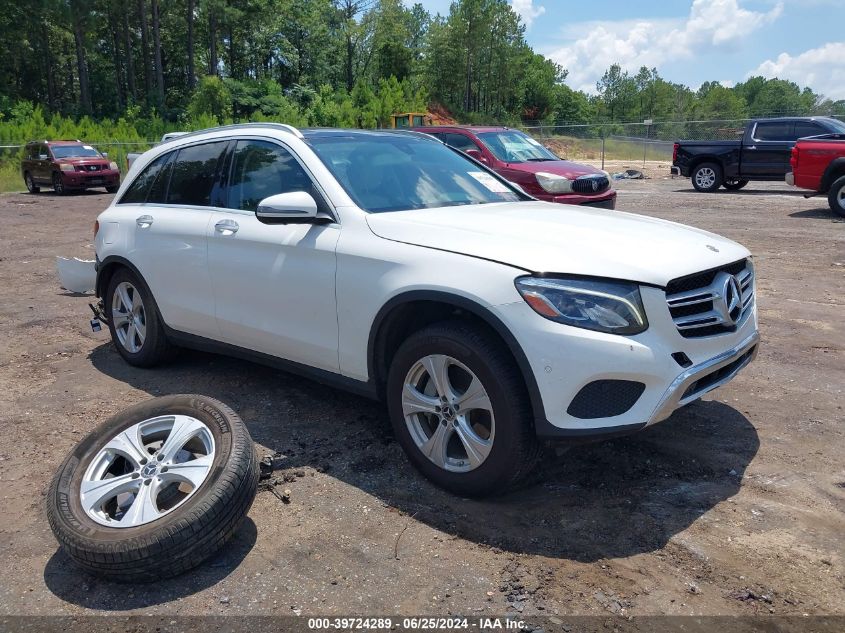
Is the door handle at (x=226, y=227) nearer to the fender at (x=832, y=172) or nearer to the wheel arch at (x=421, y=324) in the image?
the wheel arch at (x=421, y=324)

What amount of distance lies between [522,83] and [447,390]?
86400 millimetres

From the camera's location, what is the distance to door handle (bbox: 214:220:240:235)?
4.41 m

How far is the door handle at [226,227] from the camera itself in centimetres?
441

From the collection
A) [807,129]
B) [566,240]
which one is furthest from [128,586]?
[807,129]

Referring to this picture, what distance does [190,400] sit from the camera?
353 centimetres

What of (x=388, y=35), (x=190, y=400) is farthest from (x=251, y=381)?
(x=388, y=35)

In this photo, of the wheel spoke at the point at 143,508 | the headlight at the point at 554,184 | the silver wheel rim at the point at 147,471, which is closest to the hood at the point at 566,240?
the silver wheel rim at the point at 147,471

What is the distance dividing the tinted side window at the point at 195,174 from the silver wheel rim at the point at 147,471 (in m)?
1.85

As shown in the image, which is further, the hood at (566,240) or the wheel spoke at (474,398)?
the wheel spoke at (474,398)

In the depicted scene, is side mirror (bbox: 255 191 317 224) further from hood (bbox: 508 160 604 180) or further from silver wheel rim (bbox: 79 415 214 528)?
hood (bbox: 508 160 604 180)

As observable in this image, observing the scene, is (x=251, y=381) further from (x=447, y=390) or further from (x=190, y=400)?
(x=447, y=390)

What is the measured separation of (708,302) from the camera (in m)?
3.30

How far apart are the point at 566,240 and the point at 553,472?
1218 mm

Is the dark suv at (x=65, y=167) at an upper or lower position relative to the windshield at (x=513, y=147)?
lower
